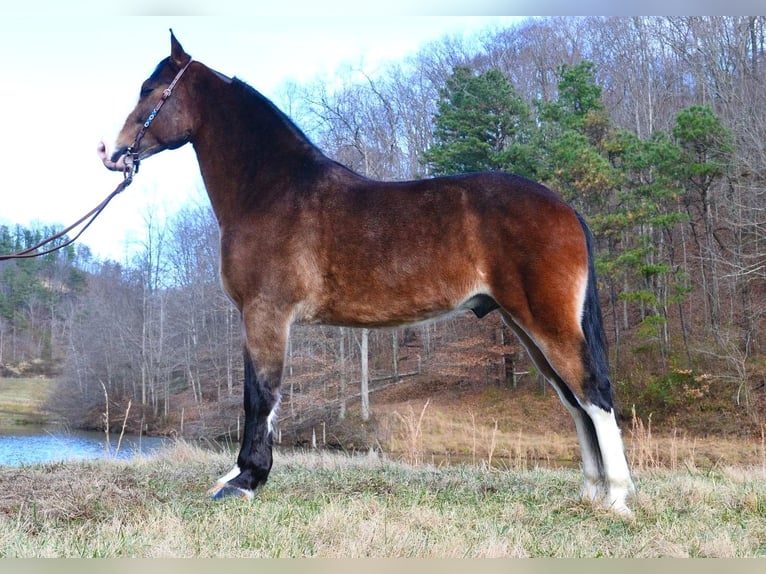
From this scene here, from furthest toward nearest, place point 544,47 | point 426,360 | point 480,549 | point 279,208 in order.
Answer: point 426,360 < point 544,47 < point 279,208 < point 480,549

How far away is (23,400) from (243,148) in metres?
31.2

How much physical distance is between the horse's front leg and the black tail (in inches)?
78.1

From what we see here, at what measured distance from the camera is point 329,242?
439 centimetres

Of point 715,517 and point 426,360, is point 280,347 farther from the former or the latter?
point 426,360

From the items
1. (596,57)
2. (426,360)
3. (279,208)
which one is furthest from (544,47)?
(279,208)

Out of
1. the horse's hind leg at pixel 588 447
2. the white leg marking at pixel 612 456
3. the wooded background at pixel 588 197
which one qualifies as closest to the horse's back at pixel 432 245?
the horse's hind leg at pixel 588 447

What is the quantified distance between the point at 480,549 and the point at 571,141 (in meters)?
20.1

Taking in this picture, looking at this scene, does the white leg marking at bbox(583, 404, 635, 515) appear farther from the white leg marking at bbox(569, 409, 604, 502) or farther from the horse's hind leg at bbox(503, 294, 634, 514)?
the white leg marking at bbox(569, 409, 604, 502)

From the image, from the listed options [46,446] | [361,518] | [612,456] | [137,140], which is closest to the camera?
[361,518]

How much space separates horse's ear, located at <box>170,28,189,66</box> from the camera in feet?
15.6

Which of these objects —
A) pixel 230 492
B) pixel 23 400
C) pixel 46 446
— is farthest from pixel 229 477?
pixel 23 400

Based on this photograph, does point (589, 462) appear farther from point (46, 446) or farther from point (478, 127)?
point (478, 127)

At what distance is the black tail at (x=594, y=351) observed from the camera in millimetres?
4055

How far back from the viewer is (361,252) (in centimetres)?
431
